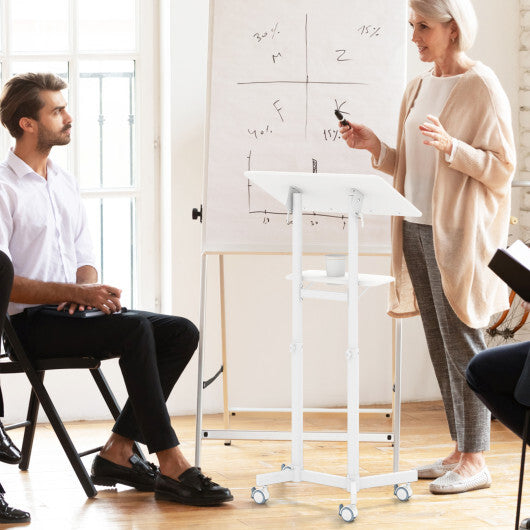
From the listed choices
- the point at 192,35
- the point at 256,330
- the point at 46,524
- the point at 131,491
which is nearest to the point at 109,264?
the point at 256,330

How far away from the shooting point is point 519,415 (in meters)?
2.40

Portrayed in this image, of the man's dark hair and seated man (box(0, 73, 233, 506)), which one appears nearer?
seated man (box(0, 73, 233, 506))

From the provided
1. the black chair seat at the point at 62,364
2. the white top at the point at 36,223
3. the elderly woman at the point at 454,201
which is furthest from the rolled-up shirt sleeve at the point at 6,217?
the elderly woman at the point at 454,201

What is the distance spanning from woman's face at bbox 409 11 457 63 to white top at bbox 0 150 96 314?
49.6 inches

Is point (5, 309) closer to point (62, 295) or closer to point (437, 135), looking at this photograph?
point (62, 295)

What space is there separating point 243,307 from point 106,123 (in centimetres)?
100

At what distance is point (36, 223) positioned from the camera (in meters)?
3.04

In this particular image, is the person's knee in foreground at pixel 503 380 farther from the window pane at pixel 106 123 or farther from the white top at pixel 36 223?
the window pane at pixel 106 123

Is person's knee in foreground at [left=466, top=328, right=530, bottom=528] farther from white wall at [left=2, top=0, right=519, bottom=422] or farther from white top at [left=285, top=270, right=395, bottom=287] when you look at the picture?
white wall at [left=2, top=0, right=519, bottom=422]

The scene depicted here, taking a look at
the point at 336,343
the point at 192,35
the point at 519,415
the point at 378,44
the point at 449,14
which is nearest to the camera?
the point at 519,415

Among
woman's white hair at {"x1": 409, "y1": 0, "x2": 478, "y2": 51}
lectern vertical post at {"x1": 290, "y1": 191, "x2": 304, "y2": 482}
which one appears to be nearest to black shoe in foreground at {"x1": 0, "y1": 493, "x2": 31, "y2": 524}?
lectern vertical post at {"x1": 290, "y1": 191, "x2": 304, "y2": 482}

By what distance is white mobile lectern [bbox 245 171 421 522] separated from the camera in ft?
→ 8.83

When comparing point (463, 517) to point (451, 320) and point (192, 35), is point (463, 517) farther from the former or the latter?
point (192, 35)

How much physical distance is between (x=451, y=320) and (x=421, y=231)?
1.01ft
